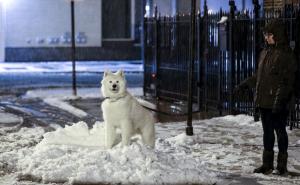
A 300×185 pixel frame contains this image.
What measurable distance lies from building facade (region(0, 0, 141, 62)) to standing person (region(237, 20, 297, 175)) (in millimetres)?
27809

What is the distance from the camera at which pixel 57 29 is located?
36.6 m

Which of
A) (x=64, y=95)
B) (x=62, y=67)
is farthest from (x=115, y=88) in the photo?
(x=62, y=67)

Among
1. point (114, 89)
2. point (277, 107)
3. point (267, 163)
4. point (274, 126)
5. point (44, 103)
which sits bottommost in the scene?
point (44, 103)

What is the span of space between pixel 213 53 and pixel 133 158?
7.60 metres

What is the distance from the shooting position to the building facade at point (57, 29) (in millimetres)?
36094

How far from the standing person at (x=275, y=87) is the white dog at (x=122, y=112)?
1.56 m

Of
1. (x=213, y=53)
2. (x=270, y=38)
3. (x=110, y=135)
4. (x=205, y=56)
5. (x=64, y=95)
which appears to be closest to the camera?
(x=270, y=38)

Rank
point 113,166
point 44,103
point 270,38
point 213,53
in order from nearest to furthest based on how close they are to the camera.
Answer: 1. point 113,166
2. point 270,38
3. point 213,53
4. point 44,103

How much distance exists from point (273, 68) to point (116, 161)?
90.4 inches

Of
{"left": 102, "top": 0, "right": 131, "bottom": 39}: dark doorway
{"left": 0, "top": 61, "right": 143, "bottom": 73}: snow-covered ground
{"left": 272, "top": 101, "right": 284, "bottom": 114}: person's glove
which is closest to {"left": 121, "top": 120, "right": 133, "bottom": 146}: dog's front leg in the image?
{"left": 272, "top": 101, "right": 284, "bottom": 114}: person's glove

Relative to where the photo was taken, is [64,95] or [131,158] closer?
[131,158]

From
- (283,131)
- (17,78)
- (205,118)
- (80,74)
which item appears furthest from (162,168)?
(80,74)

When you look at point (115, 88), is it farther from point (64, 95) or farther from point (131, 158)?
point (64, 95)

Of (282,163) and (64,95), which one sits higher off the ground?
(282,163)
